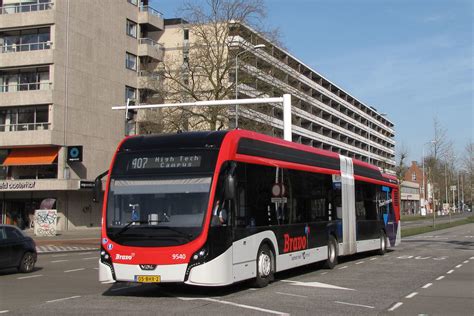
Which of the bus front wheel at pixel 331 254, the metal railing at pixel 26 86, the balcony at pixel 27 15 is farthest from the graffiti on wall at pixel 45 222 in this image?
the bus front wheel at pixel 331 254

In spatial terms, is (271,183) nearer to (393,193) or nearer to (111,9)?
(393,193)

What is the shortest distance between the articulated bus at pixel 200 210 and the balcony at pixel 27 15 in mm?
39418

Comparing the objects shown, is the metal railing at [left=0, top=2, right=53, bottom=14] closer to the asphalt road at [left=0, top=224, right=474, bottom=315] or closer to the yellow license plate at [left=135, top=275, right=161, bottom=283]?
the asphalt road at [left=0, top=224, right=474, bottom=315]

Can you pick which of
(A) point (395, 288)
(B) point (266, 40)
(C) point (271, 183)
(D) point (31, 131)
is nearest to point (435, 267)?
(A) point (395, 288)

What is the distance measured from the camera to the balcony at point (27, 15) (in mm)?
48125

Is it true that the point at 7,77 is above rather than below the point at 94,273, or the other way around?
above

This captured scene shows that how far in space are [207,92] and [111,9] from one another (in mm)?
21811

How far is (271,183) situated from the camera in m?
13.1

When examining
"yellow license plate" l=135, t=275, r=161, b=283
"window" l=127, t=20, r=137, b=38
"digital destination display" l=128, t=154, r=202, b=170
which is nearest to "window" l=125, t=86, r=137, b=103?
"window" l=127, t=20, r=137, b=38

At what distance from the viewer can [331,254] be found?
16.8 m

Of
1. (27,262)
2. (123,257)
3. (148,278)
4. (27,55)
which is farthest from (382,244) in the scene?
(27,55)

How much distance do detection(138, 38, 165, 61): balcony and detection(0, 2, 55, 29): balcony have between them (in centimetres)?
1196

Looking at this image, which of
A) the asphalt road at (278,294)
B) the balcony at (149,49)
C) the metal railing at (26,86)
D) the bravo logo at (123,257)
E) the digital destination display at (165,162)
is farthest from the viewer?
the balcony at (149,49)

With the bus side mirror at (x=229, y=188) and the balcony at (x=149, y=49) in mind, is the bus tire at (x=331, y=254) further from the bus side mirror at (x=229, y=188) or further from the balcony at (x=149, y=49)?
the balcony at (x=149, y=49)
